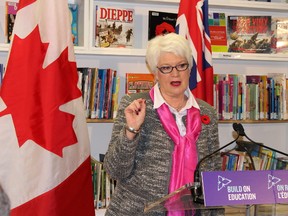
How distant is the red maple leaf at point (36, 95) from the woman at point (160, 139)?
43 centimetres

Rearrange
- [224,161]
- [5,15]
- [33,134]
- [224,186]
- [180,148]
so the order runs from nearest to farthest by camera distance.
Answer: [224,186] < [180,148] < [33,134] < [5,15] < [224,161]

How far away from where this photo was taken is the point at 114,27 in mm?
3105

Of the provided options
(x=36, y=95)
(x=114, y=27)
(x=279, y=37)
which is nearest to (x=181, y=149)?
(x=36, y=95)

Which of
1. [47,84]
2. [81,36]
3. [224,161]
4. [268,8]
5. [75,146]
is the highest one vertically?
[268,8]

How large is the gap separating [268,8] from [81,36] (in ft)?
4.72

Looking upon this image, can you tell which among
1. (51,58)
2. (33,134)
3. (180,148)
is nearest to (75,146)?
(33,134)

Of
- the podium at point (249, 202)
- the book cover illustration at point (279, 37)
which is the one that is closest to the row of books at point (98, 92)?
the book cover illustration at point (279, 37)

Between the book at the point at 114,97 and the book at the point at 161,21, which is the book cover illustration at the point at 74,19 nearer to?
the book at the point at 114,97

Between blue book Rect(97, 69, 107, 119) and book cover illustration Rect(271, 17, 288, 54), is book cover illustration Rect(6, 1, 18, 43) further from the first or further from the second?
book cover illustration Rect(271, 17, 288, 54)

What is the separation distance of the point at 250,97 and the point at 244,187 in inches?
85.0

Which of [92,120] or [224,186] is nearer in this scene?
[224,186]

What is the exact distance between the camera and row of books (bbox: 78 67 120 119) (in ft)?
9.48

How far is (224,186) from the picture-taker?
1.16 metres

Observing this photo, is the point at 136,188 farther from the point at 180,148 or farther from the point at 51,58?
the point at 51,58
